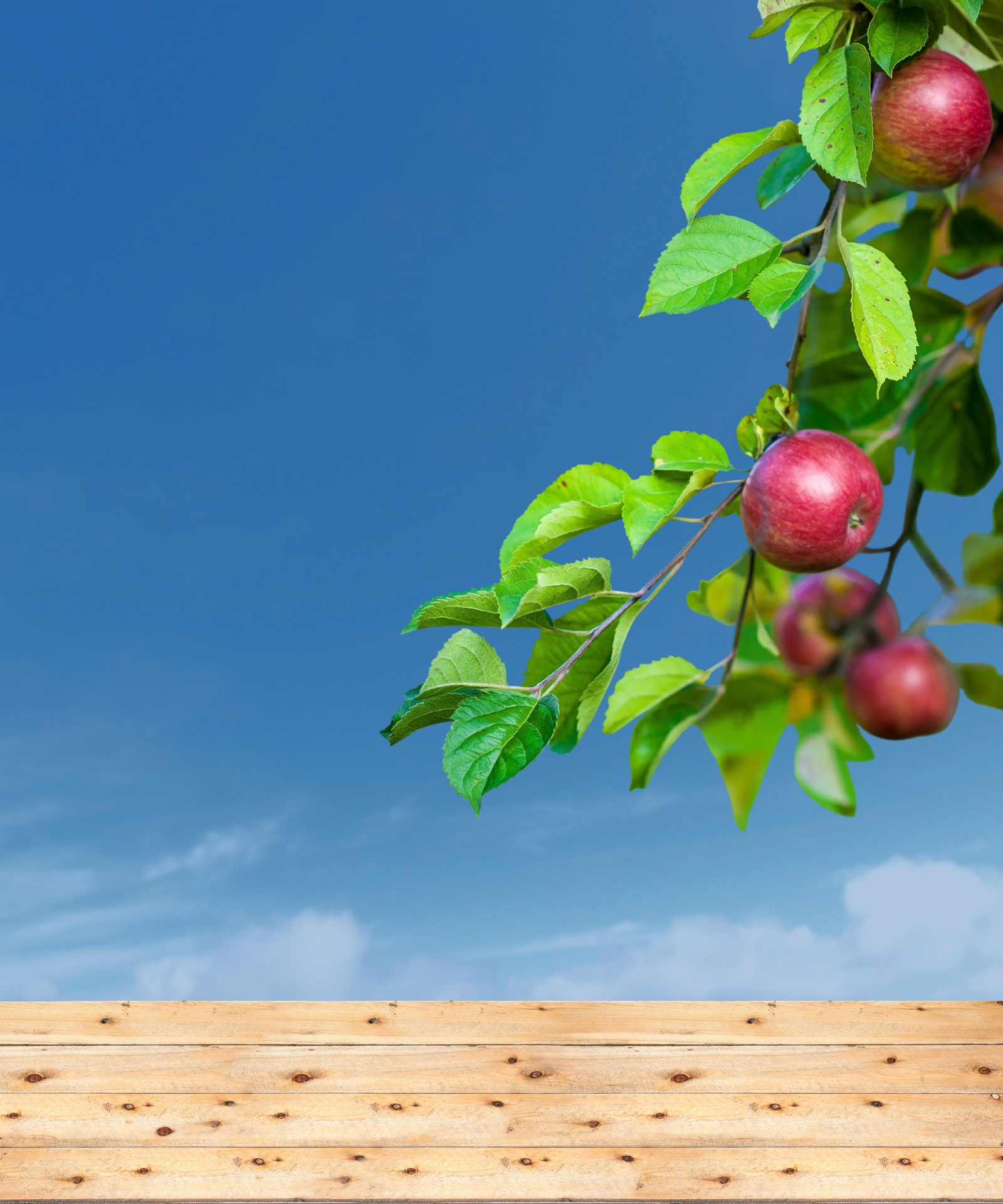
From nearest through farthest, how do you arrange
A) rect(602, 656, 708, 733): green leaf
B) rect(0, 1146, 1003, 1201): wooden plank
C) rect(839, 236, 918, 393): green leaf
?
rect(839, 236, 918, 393): green leaf → rect(602, 656, 708, 733): green leaf → rect(0, 1146, 1003, 1201): wooden plank

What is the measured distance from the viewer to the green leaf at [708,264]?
364mm

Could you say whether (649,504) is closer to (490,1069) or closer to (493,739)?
(493,739)

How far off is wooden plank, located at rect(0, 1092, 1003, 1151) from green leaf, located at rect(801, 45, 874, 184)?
1.30 m

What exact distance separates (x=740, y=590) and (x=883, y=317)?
204mm

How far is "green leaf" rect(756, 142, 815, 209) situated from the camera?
1.40 ft

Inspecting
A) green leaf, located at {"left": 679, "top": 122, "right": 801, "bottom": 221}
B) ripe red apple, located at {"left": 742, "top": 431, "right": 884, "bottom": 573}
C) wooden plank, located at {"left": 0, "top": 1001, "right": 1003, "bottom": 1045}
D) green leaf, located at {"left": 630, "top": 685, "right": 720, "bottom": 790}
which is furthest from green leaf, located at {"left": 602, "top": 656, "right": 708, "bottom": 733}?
wooden plank, located at {"left": 0, "top": 1001, "right": 1003, "bottom": 1045}

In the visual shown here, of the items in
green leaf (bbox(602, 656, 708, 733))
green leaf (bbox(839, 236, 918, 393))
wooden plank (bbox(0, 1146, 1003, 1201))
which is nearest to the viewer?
green leaf (bbox(839, 236, 918, 393))

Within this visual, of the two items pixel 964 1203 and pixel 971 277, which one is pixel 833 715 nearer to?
pixel 971 277

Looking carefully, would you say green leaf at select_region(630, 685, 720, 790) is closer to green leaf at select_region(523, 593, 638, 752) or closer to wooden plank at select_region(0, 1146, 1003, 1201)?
green leaf at select_region(523, 593, 638, 752)

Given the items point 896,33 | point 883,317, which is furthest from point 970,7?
point 883,317

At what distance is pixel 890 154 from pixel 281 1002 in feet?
4.33

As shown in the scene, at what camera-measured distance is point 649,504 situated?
1.26 ft

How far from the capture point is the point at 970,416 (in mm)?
511

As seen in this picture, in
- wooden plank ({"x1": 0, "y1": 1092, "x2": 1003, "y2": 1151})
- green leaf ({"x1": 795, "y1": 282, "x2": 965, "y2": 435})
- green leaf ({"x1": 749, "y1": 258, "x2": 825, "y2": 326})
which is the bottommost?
wooden plank ({"x1": 0, "y1": 1092, "x2": 1003, "y2": 1151})
